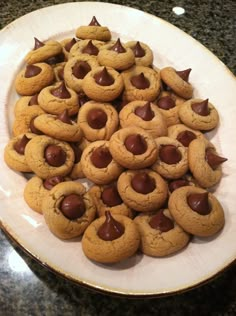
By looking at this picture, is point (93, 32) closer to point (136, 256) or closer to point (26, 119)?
point (26, 119)

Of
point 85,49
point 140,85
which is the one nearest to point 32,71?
point 85,49

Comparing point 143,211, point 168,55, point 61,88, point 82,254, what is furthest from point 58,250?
point 168,55

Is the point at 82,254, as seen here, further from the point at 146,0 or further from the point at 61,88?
the point at 146,0

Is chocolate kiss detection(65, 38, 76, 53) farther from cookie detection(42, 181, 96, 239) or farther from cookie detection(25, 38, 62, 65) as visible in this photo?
cookie detection(42, 181, 96, 239)

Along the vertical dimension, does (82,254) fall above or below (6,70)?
below

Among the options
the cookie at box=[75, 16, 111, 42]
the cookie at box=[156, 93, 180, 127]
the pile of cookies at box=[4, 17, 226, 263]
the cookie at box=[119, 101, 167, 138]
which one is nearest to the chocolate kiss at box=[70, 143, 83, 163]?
the pile of cookies at box=[4, 17, 226, 263]
